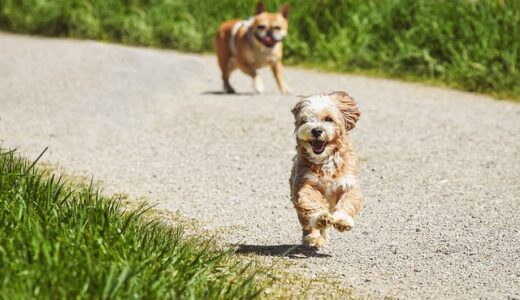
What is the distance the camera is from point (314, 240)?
639cm

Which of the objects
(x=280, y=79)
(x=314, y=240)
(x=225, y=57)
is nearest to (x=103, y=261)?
(x=314, y=240)

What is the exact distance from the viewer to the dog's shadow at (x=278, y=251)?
645cm

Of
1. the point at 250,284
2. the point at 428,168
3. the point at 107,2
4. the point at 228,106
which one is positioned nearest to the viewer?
the point at 250,284

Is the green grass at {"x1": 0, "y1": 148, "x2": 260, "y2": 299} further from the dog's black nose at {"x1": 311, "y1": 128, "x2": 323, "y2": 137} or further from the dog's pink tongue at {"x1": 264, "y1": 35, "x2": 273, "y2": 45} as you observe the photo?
the dog's pink tongue at {"x1": 264, "y1": 35, "x2": 273, "y2": 45}

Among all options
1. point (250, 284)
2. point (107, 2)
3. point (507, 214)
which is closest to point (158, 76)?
point (107, 2)

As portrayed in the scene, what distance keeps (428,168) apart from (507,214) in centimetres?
164

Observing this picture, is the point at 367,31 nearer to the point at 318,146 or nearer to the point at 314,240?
the point at 314,240

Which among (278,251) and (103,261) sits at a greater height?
(103,261)

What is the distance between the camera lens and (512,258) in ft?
21.0

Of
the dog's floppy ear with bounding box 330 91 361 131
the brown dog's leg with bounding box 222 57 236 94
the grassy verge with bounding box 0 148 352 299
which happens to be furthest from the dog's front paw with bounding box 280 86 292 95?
the dog's floppy ear with bounding box 330 91 361 131

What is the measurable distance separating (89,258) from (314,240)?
2040 millimetres

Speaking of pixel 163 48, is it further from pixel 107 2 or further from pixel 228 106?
pixel 228 106

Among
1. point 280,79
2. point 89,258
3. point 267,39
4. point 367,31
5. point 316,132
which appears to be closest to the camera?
point 89,258

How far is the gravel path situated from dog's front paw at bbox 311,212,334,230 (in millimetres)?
279
